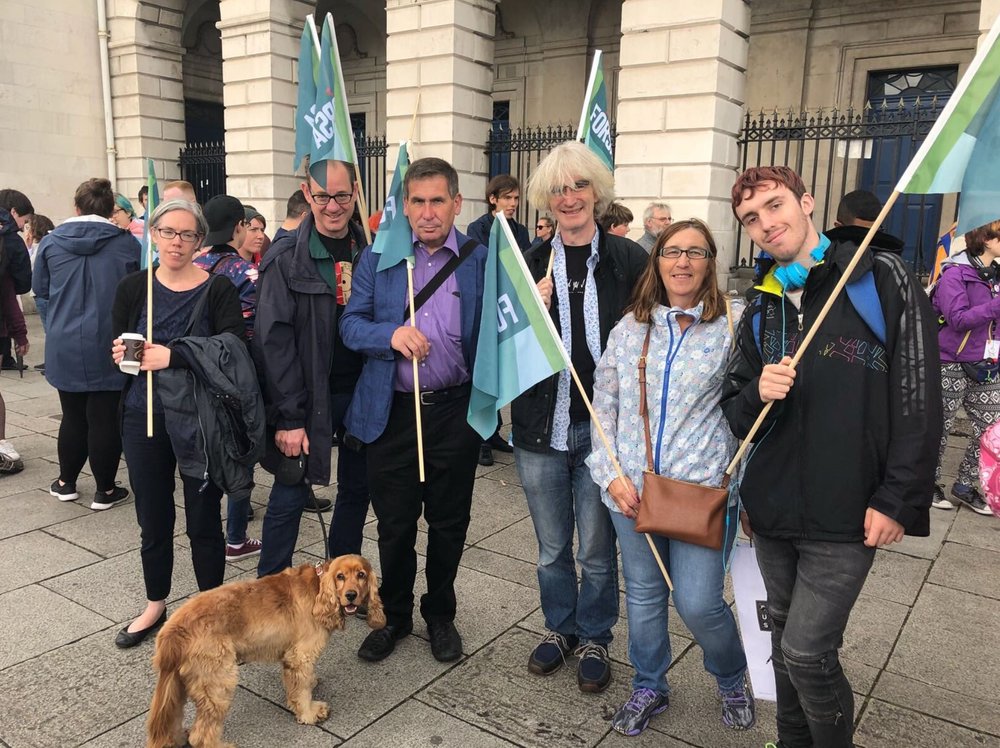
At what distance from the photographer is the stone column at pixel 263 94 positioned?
13.4 metres

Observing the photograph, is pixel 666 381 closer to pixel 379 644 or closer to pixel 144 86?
pixel 379 644

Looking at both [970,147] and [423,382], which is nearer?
[970,147]

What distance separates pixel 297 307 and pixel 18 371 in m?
8.87

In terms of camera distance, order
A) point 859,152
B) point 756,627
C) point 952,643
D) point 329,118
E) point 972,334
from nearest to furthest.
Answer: point 756,627 < point 952,643 < point 329,118 < point 972,334 < point 859,152

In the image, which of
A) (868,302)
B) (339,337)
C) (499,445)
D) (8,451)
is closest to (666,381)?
(868,302)

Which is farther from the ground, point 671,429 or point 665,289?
point 665,289

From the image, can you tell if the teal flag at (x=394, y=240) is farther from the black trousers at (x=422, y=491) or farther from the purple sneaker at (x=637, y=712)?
the purple sneaker at (x=637, y=712)

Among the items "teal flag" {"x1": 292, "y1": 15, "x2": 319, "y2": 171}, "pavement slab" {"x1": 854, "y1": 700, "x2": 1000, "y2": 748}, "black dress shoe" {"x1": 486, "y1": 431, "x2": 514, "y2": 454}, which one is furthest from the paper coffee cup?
"black dress shoe" {"x1": 486, "y1": 431, "x2": 514, "y2": 454}

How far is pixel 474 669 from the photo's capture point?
341cm

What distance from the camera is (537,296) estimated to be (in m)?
2.95

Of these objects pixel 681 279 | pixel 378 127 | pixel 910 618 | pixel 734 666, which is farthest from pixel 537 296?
pixel 378 127

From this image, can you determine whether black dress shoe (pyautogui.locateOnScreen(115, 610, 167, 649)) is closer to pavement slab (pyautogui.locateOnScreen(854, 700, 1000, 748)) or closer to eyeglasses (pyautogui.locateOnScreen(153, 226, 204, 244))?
eyeglasses (pyautogui.locateOnScreen(153, 226, 204, 244))

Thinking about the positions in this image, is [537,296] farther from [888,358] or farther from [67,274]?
[67,274]

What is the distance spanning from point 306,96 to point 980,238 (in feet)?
15.1
